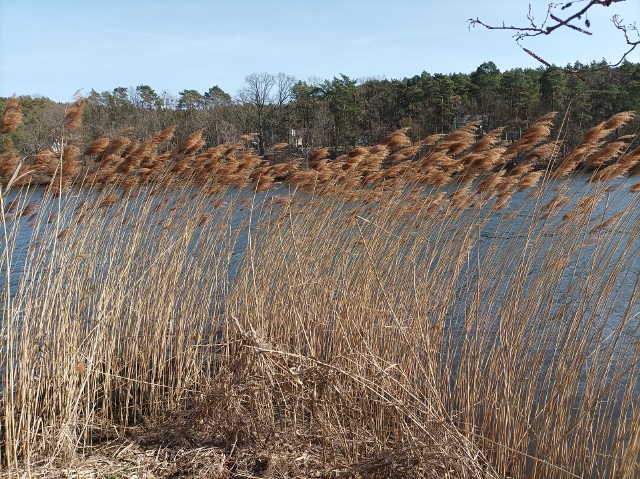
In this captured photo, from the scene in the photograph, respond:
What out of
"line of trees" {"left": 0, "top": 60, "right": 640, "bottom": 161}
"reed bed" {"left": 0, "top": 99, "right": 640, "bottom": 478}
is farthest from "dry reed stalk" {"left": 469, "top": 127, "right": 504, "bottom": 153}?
"line of trees" {"left": 0, "top": 60, "right": 640, "bottom": 161}

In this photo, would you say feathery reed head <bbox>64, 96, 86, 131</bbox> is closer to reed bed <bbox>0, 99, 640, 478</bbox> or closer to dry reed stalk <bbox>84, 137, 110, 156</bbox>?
reed bed <bbox>0, 99, 640, 478</bbox>

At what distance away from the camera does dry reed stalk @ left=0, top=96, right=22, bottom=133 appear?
3307 mm

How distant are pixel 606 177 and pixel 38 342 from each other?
3.66m

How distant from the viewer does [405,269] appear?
4141mm

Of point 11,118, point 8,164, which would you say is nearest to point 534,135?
point 11,118

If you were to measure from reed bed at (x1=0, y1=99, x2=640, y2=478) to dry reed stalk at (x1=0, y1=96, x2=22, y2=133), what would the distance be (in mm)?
18

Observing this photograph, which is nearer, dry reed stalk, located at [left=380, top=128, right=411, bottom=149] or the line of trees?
dry reed stalk, located at [left=380, top=128, right=411, bottom=149]

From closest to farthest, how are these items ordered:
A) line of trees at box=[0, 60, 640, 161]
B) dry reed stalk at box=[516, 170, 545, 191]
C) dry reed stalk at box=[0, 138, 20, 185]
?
1. dry reed stalk at box=[0, 138, 20, 185]
2. dry reed stalk at box=[516, 170, 545, 191]
3. line of trees at box=[0, 60, 640, 161]

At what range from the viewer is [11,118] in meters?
3.31

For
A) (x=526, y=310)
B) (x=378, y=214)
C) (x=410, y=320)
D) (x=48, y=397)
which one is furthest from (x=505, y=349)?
(x=48, y=397)

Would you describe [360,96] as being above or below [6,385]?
above

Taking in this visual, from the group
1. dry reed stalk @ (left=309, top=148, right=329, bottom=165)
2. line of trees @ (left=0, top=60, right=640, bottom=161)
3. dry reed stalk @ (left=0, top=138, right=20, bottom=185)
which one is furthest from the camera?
line of trees @ (left=0, top=60, right=640, bottom=161)

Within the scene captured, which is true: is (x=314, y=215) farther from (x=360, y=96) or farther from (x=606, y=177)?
(x=360, y=96)

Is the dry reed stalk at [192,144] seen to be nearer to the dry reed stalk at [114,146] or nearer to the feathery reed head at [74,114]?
the dry reed stalk at [114,146]
